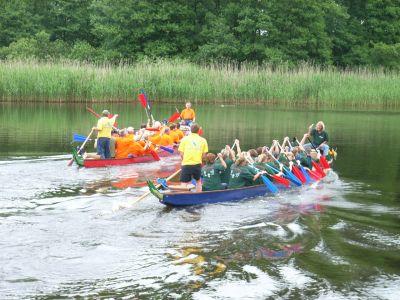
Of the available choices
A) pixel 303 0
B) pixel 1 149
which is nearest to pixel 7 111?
pixel 1 149

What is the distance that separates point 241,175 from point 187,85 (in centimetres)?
2682

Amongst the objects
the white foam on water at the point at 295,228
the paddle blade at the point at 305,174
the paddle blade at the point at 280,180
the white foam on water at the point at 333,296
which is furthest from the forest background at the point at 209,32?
the white foam on water at the point at 333,296

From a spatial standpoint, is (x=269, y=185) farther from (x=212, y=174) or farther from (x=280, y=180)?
(x=212, y=174)

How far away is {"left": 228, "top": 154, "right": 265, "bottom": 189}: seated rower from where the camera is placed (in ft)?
55.3

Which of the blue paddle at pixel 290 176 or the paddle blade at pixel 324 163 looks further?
the paddle blade at pixel 324 163

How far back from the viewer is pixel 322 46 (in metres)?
61.6

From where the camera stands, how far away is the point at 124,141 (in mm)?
22156

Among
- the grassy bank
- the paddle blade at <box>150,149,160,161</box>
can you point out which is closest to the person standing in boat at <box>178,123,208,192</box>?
the paddle blade at <box>150,149,160,161</box>

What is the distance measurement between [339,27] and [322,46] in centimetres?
444

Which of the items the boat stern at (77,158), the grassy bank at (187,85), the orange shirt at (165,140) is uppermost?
the grassy bank at (187,85)

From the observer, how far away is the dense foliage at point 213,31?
58.7 m

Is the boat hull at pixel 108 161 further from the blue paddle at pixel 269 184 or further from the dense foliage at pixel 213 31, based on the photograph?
the dense foliage at pixel 213 31

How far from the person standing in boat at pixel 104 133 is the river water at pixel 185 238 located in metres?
1.05

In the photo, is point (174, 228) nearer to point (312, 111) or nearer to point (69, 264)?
point (69, 264)
